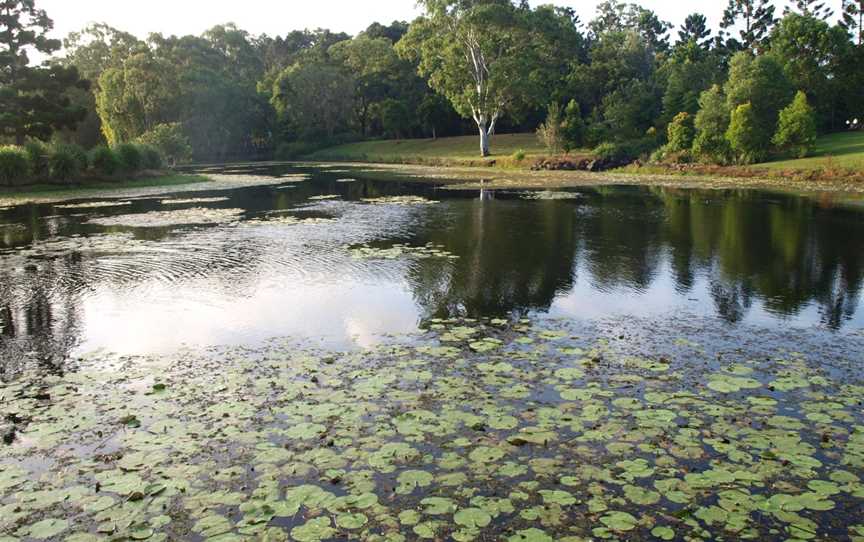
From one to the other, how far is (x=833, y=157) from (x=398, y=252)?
3697cm

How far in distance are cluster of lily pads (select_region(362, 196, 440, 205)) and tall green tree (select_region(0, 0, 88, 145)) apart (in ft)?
117

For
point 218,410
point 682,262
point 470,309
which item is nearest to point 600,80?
point 682,262

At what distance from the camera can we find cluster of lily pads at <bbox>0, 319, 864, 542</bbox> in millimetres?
5707

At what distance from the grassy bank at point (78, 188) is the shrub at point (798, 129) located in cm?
4210

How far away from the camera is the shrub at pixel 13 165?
38.0m

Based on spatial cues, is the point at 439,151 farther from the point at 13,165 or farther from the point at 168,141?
the point at 13,165

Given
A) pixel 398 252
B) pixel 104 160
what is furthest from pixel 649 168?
pixel 104 160

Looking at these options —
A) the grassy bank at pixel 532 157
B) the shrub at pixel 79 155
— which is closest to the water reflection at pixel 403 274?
the shrub at pixel 79 155

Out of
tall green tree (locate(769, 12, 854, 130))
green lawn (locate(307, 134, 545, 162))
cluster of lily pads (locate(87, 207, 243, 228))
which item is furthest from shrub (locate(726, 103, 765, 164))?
cluster of lily pads (locate(87, 207, 243, 228))

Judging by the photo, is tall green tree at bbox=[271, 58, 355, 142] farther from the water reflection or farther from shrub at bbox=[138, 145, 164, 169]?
the water reflection

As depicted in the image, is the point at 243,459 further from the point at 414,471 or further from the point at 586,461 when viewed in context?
the point at 586,461

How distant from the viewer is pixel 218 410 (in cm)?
807

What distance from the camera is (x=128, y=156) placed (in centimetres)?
4394

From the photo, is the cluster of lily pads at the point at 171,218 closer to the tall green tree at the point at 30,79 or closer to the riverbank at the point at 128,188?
the riverbank at the point at 128,188
